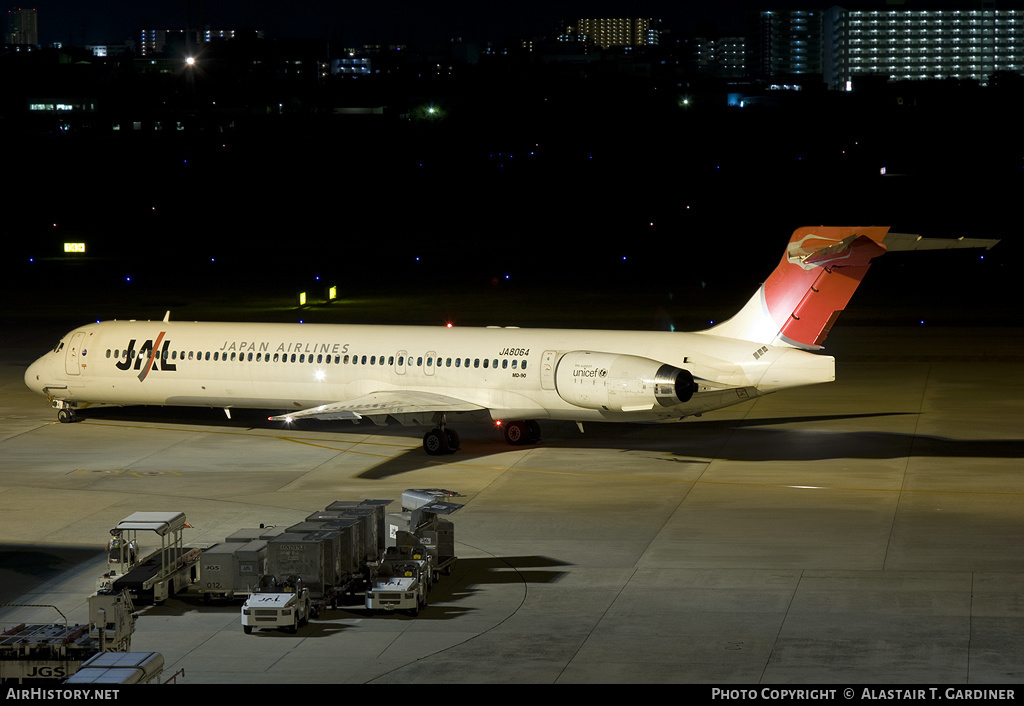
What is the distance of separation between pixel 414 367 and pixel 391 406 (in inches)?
78.9

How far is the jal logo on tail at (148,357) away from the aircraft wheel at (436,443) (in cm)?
792

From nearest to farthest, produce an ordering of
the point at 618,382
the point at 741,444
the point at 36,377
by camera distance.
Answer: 1. the point at 618,382
2. the point at 741,444
3. the point at 36,377

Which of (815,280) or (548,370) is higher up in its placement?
(815,280)

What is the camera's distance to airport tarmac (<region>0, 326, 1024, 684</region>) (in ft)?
57.6

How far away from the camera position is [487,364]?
32531 millimetres

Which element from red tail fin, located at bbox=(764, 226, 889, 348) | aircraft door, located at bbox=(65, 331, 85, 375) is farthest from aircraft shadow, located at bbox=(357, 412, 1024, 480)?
aircraft door, located at bbox=(65, 331, 85, 375)

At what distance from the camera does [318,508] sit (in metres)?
26.5

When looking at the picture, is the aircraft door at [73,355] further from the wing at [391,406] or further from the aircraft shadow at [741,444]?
the aircraft shadow at [741,444]

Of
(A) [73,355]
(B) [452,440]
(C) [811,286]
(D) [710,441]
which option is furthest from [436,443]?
(A) [73,355]

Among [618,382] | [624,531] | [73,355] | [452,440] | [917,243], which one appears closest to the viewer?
[624,531]

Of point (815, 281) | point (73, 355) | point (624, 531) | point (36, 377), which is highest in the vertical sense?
point (815, 281)

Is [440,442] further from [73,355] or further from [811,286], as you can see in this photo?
[73,355]
